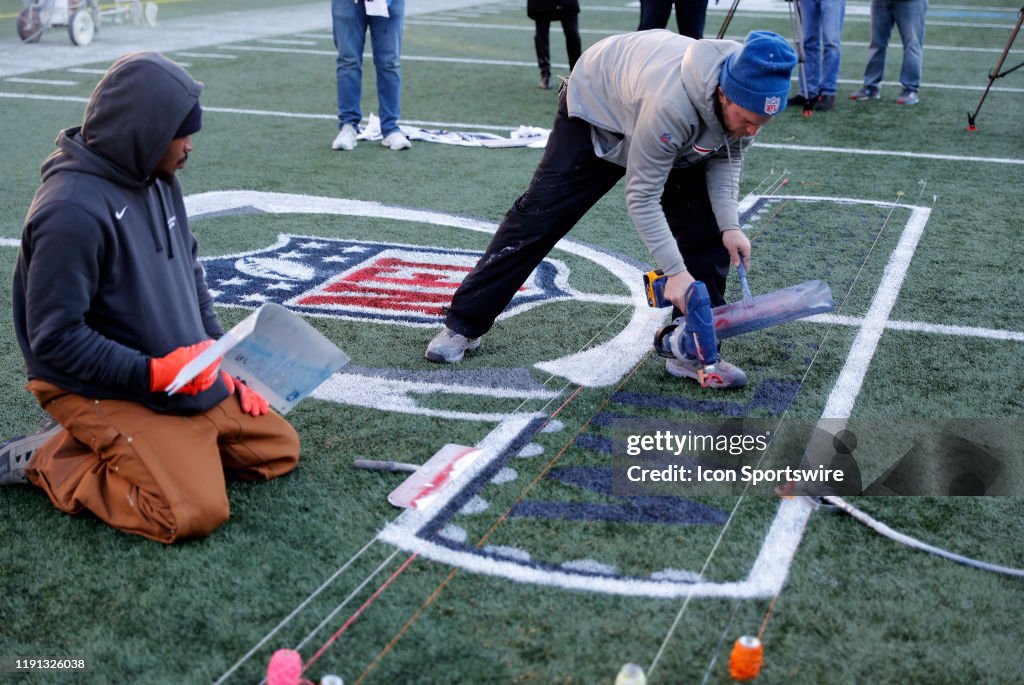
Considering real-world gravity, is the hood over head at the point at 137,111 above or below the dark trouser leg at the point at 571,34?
above

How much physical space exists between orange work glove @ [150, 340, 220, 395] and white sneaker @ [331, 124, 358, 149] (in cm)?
495

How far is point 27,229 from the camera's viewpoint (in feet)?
9.29

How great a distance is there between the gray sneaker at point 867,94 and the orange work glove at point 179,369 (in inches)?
327

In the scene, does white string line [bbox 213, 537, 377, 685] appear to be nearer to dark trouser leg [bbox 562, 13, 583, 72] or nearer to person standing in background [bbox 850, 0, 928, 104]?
dark trouser leg [bbox 562, 13, 583, 72]

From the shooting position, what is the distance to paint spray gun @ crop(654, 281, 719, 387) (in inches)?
147

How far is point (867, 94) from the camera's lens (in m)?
10.0

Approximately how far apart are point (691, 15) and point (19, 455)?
6119 millimetres

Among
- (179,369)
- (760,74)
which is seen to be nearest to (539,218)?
(760,74)

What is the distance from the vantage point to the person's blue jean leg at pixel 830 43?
936 centimetres

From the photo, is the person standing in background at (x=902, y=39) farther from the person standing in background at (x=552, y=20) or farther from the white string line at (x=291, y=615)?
the white string line at (x=291, y=615)

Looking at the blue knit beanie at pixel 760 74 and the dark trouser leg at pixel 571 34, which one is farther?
the dark trouser leg at pixel 571 34

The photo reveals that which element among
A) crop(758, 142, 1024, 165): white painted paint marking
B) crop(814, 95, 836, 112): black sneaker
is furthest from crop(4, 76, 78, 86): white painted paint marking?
crop(814, 95, 836, 112): black sneaker

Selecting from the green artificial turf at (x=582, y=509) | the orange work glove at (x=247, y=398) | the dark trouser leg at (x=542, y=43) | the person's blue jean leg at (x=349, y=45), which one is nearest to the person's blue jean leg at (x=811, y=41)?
the dark trouser leg at (x=542, y=43)

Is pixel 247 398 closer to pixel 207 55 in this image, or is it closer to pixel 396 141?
pixel 396 141
